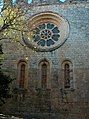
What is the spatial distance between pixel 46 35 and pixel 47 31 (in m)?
0.25

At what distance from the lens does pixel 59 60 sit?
648 inches

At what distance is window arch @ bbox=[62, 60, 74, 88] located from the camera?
1605cm

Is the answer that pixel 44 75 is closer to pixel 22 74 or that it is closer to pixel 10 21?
pixel 22 74

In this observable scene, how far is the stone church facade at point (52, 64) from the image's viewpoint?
15453 mm

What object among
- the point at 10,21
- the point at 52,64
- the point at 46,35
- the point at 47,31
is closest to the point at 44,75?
the point at 52,64

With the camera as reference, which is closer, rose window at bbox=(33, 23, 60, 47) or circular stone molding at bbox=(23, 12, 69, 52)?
circular stone molding at bbox=(23, 12, 69, 52)

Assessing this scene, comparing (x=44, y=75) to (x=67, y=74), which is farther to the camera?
(x=44, y=75)

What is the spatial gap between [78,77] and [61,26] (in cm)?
329

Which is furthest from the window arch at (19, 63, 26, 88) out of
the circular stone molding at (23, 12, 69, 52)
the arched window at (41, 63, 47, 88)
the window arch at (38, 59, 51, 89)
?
the circular stone molding at (23, 12, 69, 52)

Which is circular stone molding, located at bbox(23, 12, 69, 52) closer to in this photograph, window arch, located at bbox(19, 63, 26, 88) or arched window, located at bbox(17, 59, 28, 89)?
arched window, located at bbox(17, 59, 28, 89)

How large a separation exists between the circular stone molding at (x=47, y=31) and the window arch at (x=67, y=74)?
107 centimetres

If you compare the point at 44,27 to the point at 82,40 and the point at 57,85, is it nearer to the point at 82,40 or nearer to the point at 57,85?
the point at 82,40

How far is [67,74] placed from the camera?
16.3 metres

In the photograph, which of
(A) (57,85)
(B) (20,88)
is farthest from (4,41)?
(A) (57,85)
